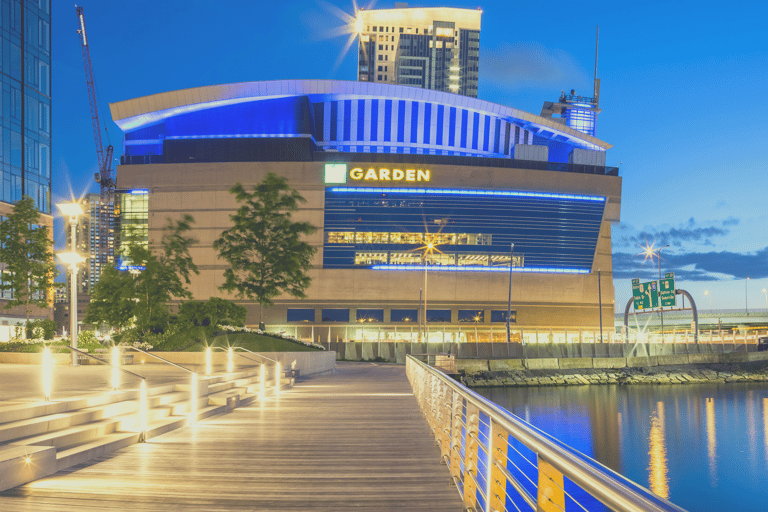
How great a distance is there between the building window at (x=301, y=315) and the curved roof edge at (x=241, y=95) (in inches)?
1016

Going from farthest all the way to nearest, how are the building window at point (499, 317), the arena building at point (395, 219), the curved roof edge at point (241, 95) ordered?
1. the curved roof edge at point (241, 95)
2. the building window at point (499, 317)
3. the arena building at point (395, 219)

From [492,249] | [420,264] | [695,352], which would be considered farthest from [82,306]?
[695,352]

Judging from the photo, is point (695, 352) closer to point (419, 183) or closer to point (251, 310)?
point (419, 183)

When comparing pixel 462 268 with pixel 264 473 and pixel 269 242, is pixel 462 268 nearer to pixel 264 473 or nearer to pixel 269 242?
pixel 269 242

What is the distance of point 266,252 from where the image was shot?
42.1 m

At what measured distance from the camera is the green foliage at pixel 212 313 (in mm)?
38781

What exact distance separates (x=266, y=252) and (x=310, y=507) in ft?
119

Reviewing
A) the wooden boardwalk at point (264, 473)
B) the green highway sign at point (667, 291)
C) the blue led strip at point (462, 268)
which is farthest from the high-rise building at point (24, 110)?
the green highway sign at point (667, 291)

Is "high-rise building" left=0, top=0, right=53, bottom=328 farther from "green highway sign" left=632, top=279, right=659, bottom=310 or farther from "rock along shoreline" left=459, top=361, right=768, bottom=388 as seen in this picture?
"green highway sign" left=632, top=279, right=659, bottom=310

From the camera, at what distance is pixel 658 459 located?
3038 cm

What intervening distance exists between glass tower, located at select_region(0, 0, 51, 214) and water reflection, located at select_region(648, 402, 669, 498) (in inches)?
2082

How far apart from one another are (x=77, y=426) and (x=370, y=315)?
67.4 m

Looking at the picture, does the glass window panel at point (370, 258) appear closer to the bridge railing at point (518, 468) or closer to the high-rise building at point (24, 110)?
the high-rise building at point (24, 110)

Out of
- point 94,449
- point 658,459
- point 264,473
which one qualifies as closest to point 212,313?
point 658,459
